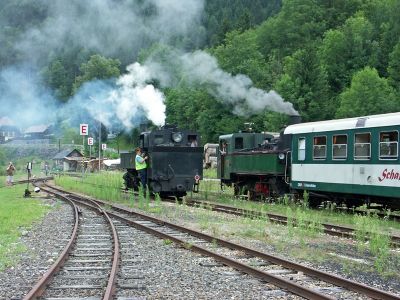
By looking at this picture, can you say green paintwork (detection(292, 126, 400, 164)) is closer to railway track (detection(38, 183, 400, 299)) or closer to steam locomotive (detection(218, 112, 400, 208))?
steam locomotive (detection(218, 112, 400, 208))

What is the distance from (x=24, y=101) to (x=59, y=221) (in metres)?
57.0

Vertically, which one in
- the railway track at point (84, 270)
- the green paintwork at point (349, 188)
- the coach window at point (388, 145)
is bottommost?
the railway track at point (84, 270)

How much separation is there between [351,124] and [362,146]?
2.54 feet

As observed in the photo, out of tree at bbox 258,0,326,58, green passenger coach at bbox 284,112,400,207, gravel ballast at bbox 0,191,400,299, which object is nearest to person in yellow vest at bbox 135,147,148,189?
green passenger coach at bbox 284,112,400,207

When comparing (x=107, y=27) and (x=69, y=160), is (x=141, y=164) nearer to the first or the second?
(x=69, y=160)

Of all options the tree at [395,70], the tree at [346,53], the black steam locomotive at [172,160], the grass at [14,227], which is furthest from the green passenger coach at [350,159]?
the tree at [346,53]

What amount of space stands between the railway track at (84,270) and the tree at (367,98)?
1415 inches

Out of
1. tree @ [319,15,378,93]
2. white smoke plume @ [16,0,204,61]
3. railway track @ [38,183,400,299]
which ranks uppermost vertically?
white smoke plume @ [16,0,204,61]

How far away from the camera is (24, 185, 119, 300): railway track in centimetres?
712

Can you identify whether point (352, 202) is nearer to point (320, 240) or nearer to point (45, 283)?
→ point (320, 240)

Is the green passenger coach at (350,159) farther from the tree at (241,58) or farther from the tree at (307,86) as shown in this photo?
the tree at (307,86)

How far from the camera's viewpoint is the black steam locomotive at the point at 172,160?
23.5 meters

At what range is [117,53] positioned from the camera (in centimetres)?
11350

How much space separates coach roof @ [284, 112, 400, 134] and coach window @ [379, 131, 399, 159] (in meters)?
0.26
